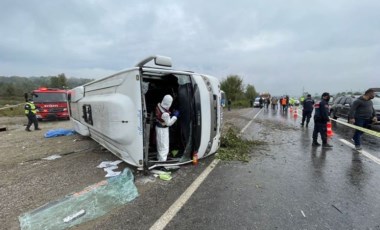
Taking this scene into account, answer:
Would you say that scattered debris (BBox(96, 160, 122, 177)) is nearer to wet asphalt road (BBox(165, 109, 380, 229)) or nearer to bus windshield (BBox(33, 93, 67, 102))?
wet asphalt road (BBox(165, 109, 380, 229))

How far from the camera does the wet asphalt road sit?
3131mm

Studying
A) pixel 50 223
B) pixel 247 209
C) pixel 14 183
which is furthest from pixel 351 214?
pixel 14 183

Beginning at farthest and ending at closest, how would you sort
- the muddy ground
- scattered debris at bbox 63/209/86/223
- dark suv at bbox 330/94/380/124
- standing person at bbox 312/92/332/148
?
dark suv at bbox 330/94/380/124
standing person at bbox 312/92/332/148
the muddy ground
scattered debris at bbox 63/209/86/223

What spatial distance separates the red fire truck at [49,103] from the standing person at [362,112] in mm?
18930

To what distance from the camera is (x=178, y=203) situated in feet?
12.0

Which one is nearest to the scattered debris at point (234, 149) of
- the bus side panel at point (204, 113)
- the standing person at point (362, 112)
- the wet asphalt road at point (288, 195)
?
the wet asphalt road at point (288, 195)

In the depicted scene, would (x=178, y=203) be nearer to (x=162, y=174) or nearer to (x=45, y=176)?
(x=162, y=174)

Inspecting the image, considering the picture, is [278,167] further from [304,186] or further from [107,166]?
[107,166]

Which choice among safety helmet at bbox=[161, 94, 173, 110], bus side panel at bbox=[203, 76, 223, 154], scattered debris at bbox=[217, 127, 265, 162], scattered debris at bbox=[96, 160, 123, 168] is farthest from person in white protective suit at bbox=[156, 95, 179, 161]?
scattered debris at bbox=[217, 127, 265, 162]

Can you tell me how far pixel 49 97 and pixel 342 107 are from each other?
2043cm

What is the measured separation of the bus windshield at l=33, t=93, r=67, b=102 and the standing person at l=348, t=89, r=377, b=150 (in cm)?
1894

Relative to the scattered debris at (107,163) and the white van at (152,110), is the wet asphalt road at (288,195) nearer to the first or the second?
the white van at (152,110)

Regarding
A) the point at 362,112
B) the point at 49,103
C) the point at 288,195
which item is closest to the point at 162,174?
the point at 288,195

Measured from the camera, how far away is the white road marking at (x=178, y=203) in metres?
3.08
